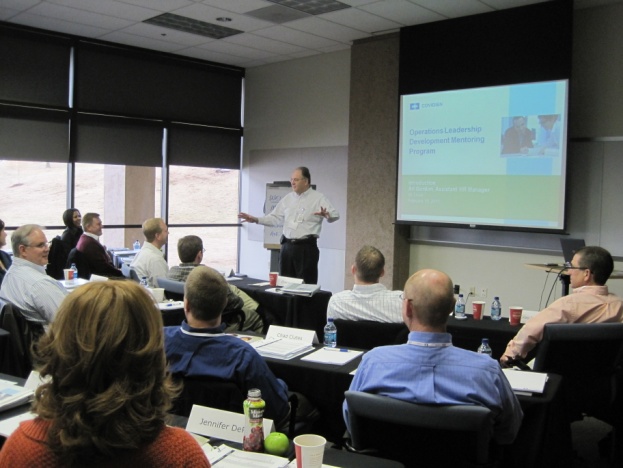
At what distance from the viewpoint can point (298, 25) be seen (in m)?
6.54

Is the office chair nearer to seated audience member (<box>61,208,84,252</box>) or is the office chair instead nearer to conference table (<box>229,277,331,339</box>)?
conference table (<box>229,277,331,339</box>)

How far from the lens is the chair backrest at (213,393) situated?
2.22 meters

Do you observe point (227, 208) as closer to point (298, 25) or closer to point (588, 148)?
point (298, 25)

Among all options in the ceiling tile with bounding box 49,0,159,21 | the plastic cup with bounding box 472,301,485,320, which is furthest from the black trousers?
the ceiling tile with bounding box 49,0,159,21

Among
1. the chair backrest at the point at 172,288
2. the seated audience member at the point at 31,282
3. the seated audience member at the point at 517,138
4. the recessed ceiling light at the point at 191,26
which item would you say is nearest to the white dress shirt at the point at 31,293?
the seated audience member at the point at 31,282

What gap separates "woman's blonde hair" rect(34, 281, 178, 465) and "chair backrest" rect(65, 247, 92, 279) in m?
4.84

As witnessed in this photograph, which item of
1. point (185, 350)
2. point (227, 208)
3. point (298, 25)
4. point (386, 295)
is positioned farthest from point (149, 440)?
point (227, 208)

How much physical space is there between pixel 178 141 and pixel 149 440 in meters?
7.43

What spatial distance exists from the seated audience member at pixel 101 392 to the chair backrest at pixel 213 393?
3.45 feet

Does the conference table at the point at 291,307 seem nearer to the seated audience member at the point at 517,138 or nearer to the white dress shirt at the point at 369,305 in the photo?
the white dress shirt at the point at 369,305

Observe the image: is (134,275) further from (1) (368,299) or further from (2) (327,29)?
(2) (327,29)

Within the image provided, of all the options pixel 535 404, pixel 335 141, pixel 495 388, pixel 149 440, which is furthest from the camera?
pixel 335 141

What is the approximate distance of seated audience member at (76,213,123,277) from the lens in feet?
18.9

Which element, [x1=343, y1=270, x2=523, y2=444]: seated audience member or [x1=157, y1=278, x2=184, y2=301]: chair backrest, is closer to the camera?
[x1=343, y1=270, x2=523, y2=444]: seated audience member
